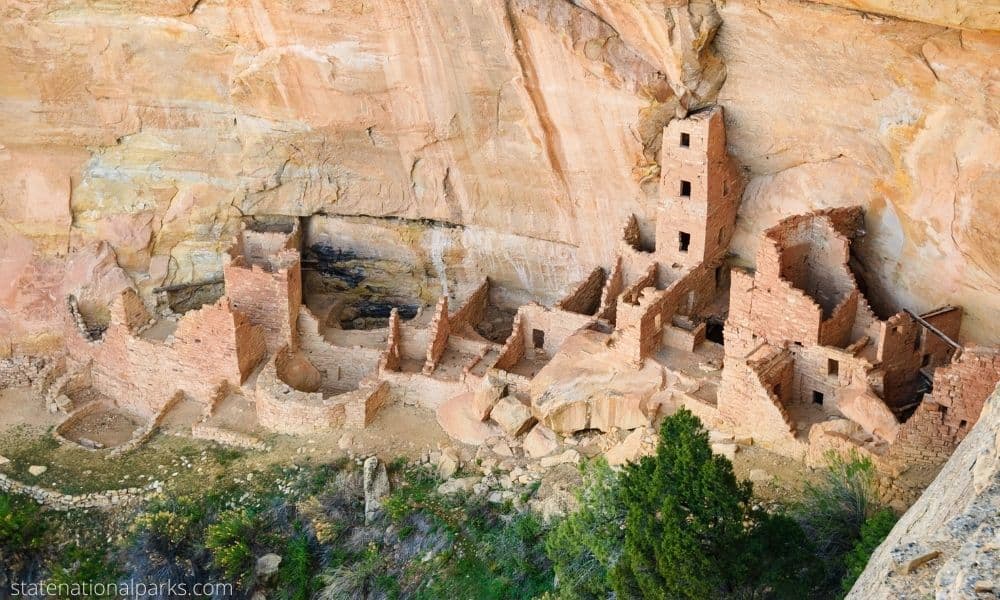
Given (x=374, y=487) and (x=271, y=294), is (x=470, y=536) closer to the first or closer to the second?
(x=374, y=487)

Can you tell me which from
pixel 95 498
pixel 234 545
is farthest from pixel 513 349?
pixel 95 498

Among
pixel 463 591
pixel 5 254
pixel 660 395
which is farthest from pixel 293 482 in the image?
pixel 5 254

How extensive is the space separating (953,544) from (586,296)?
1157 cm

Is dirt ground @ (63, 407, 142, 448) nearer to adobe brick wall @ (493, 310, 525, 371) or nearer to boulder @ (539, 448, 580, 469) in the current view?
adobe brick wall @ (493, 310, 525, 371)

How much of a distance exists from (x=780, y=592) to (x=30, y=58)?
1379cm

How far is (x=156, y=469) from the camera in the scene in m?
19.4

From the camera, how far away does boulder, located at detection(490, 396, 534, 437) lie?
60.2 ft

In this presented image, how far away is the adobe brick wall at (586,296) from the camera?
65.0 ft

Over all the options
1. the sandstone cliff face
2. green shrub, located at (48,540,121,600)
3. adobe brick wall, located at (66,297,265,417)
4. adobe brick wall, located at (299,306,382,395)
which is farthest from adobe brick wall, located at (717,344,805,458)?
green shrub, located at (48,540,121,600)

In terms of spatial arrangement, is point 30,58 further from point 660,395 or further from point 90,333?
point 660,395

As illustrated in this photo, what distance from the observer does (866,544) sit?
13.3 m

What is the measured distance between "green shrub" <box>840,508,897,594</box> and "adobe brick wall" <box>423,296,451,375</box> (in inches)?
306

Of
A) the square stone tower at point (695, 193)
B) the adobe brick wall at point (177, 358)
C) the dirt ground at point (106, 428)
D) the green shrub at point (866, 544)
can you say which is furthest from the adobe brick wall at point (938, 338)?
the dirt ground at point (106, 428)

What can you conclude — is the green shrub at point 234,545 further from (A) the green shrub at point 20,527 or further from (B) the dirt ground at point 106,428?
(B) the dirt ground at point 106,428
